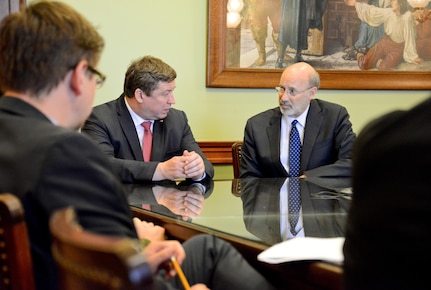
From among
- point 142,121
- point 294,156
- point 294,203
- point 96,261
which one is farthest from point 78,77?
point 294,156

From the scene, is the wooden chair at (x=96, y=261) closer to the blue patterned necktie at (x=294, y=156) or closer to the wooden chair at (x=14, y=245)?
the wooden chair at (x=14, y=245)

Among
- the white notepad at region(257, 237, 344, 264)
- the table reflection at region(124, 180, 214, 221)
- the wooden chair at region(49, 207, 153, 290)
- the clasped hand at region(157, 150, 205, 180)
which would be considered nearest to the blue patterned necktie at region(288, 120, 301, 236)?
the white notepad at region(257, 237, 344, 264)

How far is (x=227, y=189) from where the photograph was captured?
8.73ft

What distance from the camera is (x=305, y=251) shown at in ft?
4.73

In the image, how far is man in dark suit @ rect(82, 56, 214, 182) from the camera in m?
3.10

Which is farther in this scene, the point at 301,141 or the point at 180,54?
the point at 180,54

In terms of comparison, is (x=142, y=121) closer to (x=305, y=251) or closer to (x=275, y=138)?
(x=275, y=138)

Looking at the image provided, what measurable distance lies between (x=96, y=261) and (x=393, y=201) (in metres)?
0.48

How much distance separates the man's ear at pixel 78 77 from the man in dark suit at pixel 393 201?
26.8 inches

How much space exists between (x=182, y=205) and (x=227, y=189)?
0.53 m

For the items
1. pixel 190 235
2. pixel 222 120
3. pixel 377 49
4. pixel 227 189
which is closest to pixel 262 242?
pixel 190 235

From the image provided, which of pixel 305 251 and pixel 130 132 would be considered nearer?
pixel 305 251

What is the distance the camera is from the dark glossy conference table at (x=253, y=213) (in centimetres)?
148

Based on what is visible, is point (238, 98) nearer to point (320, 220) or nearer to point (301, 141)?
point (301, 141)
